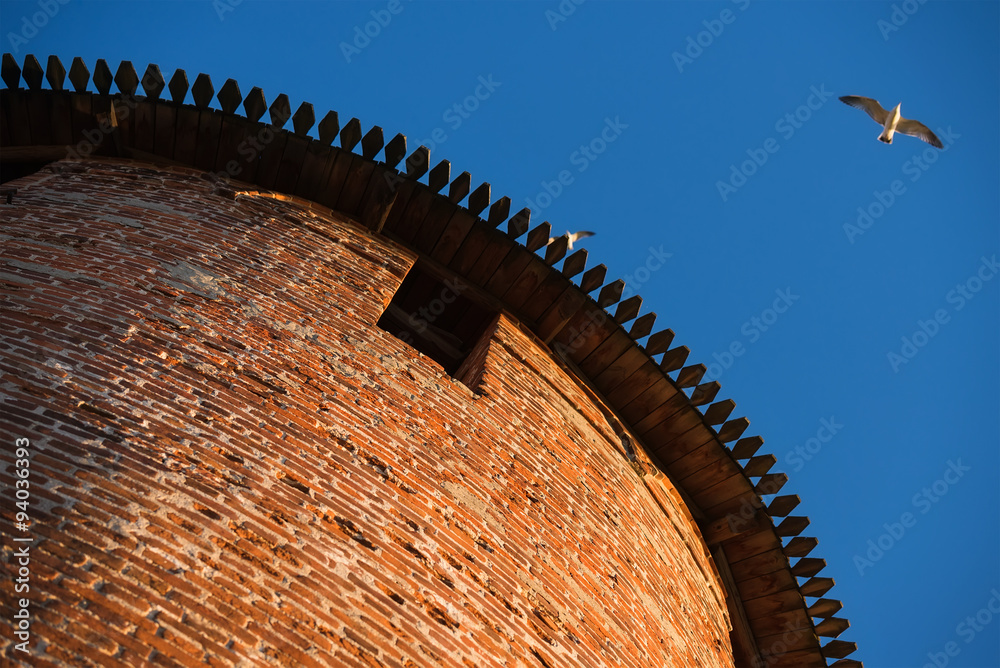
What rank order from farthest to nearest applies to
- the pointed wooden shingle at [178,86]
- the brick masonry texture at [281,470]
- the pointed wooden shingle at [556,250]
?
the pointed wooden shingle at [556,250] < the pointed wooden shingle at [178,86] < the brick masonry texture at [281,470]

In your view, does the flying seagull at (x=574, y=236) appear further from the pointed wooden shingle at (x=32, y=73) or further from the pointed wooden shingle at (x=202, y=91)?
the pointed wooden shingle at (x=32, y=73)

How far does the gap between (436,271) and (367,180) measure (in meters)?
1.00

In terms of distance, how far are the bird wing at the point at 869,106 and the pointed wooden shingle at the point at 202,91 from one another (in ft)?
22.1

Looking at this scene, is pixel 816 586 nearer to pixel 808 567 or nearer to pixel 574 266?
pixel 808 567

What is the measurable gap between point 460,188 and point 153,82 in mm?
2749

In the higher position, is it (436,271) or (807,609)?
(436,271)

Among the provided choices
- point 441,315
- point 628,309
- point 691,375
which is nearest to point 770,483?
point 691,375

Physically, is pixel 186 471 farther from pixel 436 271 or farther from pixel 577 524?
pixel 436 271

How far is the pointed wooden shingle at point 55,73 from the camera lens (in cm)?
691

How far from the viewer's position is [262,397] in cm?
436

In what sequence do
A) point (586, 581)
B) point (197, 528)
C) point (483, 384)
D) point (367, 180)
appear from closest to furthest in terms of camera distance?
point (197, 528), point (586, 581), point (483, 384), point (367, 180)

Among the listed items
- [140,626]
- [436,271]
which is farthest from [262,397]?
[436,271]

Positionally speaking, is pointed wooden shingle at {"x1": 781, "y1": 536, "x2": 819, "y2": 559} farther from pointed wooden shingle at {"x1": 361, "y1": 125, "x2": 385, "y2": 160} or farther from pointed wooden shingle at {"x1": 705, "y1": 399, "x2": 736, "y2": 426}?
pointed wooden shingle at {"x1": 361, "y1": 125, "x2": 385, "y2": 160}

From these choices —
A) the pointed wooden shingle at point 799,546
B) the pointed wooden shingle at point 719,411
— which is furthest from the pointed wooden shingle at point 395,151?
the pointed wooden shingle at point 799,546
